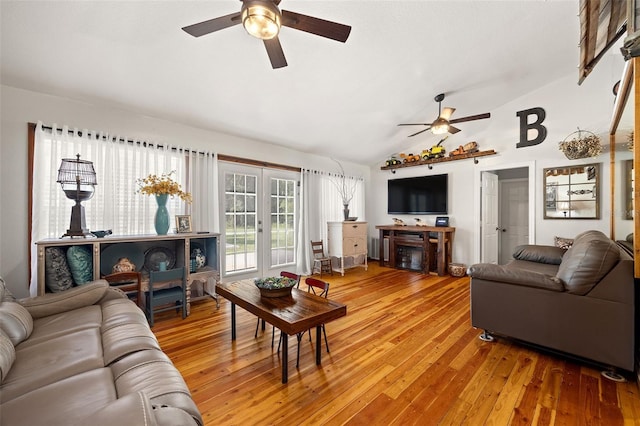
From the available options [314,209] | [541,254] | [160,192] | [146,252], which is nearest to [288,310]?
[160,192]

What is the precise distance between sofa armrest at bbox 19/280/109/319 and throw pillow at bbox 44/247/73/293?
45 centimetres

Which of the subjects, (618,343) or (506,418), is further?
(618,343)

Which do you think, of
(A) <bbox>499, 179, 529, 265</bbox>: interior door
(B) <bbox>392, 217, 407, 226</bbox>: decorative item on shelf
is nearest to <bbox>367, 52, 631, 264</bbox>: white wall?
(B) <bbox>392, 217, 407, 226</bbox>: decorative item on shelf

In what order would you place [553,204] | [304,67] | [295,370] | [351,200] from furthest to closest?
[351,200] → [553,204] → [304,67] → [295,370]

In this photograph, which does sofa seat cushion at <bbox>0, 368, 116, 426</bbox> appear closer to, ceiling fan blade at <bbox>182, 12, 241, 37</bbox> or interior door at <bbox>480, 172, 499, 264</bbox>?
ceiling fan blade at <bbox>182, 12, 241, 37</bbox>

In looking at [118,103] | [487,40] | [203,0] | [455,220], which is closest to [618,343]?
[487,40]

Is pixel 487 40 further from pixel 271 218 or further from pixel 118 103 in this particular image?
pixel 118 103

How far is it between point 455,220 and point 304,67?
413 centimetres

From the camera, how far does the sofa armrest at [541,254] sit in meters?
3.34

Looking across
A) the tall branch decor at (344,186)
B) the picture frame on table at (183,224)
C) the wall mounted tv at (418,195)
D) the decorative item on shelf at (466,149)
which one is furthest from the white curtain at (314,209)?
the decorative item on shelf at (466,149)

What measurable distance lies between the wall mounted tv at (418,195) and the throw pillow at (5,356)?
5.73 m

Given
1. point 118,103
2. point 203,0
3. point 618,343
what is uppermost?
point 203,0

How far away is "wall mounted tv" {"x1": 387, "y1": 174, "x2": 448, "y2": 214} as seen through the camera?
534 centimetres

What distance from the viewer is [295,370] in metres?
1.99
